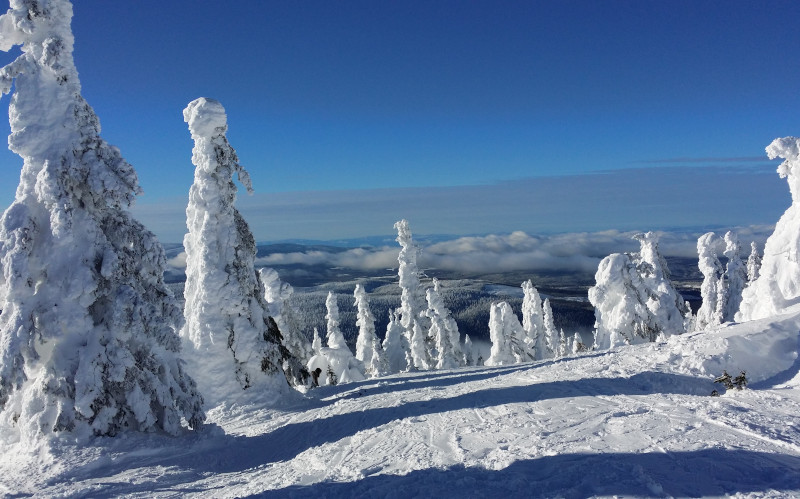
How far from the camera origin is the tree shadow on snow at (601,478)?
21.4ft

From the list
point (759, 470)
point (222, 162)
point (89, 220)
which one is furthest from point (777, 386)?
point (222, 162)

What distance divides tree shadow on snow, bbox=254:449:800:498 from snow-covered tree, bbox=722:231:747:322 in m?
41.6

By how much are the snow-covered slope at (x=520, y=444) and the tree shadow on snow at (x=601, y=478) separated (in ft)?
0.09

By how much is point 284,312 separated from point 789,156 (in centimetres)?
2835

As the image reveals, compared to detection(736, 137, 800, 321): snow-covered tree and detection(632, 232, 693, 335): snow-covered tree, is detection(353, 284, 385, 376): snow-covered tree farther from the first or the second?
detection(736, 137, 800, 321): snow-covered tree

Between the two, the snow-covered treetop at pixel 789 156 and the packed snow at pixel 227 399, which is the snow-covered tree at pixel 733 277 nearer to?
the snow-covered treetop at pixel 789 156

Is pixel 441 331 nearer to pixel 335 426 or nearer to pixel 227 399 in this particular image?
pixel 227 399

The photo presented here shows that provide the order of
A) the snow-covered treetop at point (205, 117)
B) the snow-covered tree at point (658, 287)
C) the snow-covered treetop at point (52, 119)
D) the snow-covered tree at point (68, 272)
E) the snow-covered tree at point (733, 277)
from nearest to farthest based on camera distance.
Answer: the snow-covered tree at point (68, 272)
the snow-covered treetop at point (52, 119)
the snow-covered treetop at point (205, 117)
the snow-covered tree at point (658, 287)
the snow-covered tree at point (733, 277)

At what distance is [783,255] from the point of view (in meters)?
22.3

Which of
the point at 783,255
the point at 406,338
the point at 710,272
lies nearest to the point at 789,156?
the point at 783,255

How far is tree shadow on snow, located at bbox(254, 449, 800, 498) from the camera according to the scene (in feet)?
21.4

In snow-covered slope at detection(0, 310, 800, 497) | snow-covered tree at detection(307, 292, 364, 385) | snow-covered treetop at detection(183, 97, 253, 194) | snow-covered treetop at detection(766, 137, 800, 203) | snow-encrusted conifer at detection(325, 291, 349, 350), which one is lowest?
snow-covered tree at detection(307, 292, 364, 385)

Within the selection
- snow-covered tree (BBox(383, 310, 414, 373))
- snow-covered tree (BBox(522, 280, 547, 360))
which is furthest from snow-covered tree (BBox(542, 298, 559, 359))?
snow-covered tree (BBox(383, 310, 414, 373))

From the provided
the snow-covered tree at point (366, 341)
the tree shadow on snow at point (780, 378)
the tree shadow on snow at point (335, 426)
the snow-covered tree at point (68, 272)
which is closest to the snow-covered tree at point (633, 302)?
the tree shadow on snow at point (780, 378)
